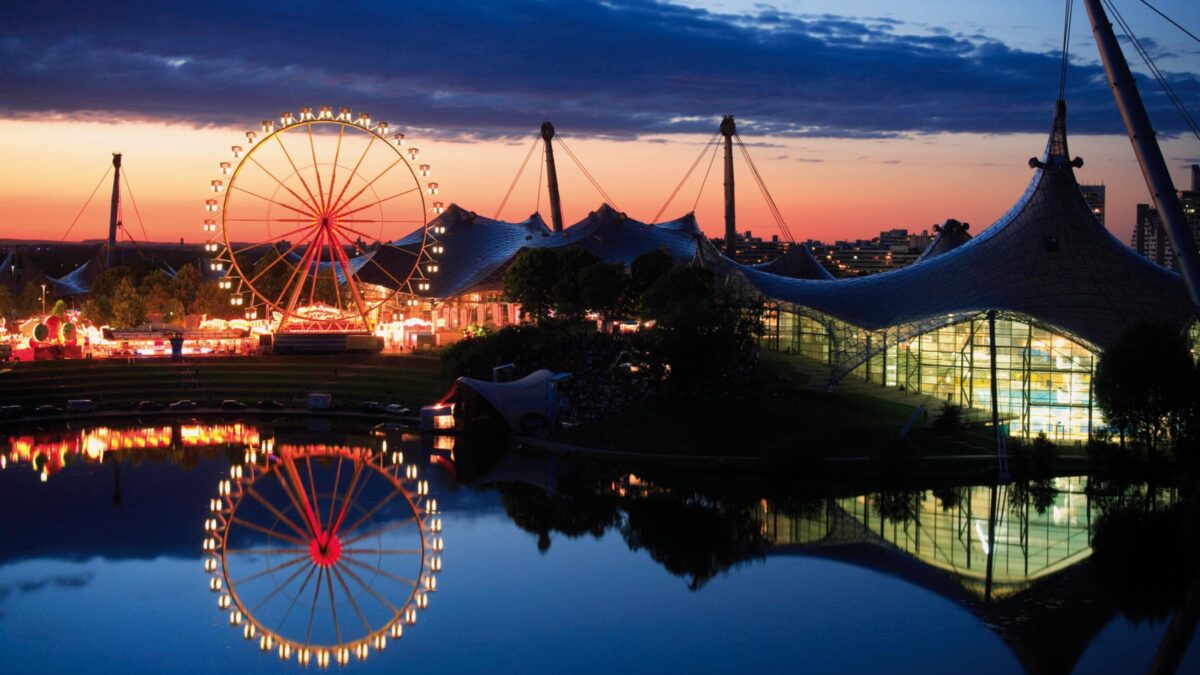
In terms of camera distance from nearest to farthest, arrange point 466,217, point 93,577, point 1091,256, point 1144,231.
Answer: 1. point 93,577
2. point 1091,256
3. point 466,217
4. point 1144,231

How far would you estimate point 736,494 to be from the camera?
123 ft

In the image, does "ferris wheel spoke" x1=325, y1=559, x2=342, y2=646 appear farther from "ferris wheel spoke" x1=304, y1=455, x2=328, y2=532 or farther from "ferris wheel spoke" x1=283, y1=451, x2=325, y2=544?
"ferris wheel spoke" x1=304, y1=455, x2=328, y2=532

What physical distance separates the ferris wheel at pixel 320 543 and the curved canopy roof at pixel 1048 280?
19.9 m

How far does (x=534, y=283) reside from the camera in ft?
238

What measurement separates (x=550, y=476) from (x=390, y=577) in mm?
12492

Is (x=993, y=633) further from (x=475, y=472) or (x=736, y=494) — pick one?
(x=475, y=472)

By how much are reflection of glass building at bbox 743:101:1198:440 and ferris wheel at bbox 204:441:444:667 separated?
1893 centimetres

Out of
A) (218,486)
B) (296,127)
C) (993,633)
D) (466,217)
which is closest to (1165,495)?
(993,633)

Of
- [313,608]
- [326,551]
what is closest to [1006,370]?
[326,551]

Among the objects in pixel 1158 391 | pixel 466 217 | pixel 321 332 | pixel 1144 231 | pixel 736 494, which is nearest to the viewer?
pixel 736 494

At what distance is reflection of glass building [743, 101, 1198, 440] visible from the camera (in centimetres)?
4534

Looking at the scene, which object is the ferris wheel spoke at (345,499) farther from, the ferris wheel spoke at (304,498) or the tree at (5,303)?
the tree at (5,303)

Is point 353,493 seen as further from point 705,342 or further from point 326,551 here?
point 705,342

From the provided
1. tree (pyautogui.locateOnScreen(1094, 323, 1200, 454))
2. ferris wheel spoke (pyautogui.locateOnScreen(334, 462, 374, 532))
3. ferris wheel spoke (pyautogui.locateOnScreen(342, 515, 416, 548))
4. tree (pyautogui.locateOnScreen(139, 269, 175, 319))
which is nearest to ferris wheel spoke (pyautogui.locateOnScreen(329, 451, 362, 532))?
ferris wheel spoke (pyautogui.locateOnScreen(334, 462, 374, 532))
